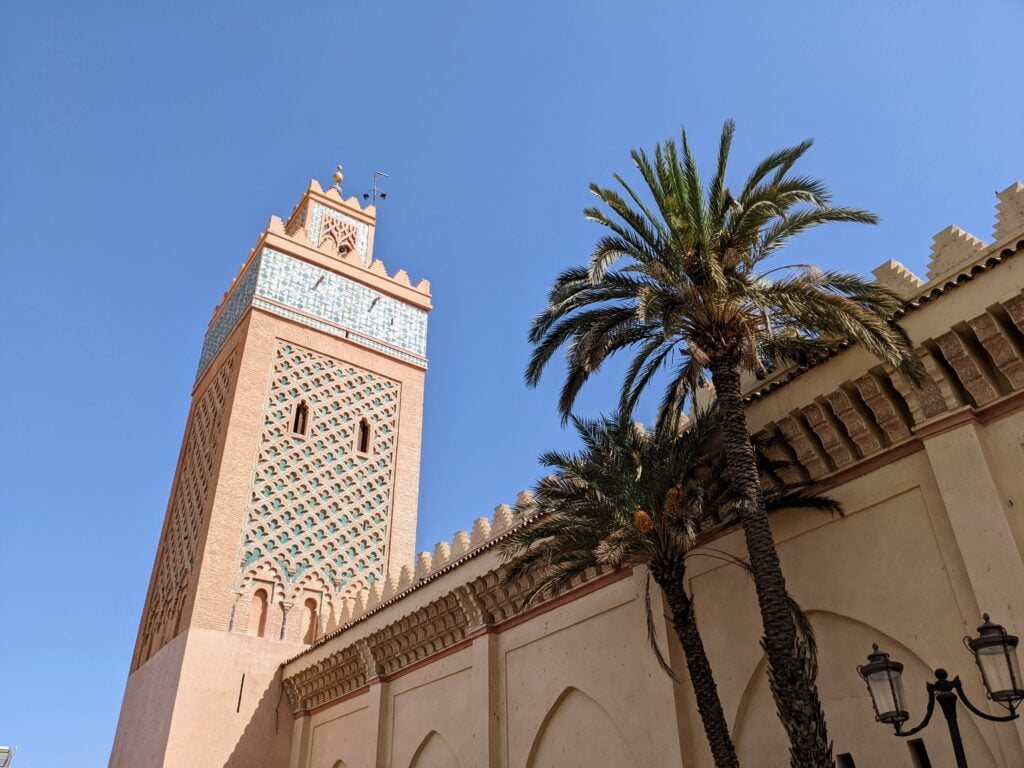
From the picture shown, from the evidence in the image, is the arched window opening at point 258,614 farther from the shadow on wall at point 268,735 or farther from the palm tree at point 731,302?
the palm tree at point 731,302

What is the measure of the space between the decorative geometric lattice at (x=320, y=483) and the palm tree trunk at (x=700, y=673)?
8.59m

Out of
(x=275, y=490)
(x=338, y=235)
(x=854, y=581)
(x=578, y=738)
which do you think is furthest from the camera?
(x=338, y=235)

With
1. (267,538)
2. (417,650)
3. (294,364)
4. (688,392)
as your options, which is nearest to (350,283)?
(294,364)

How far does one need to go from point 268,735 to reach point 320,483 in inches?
156

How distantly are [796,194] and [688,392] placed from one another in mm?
1814

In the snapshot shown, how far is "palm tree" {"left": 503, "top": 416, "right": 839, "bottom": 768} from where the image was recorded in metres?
6.52

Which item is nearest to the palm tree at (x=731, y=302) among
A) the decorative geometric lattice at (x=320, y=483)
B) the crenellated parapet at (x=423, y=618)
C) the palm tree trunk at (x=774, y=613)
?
the palm tree trunk at (x=774, y=613)

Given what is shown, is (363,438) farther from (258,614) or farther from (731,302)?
(731,302)

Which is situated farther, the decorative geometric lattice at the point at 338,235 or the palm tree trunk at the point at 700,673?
the decorative geometric lattice at the point at 338,235

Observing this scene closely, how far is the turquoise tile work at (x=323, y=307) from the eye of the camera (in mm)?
16156

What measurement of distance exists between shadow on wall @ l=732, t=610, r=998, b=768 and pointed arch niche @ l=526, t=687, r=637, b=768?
137cm

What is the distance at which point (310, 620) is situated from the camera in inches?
545

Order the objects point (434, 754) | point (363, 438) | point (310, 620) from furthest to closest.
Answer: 1. point (363, 438)
2. point (310, 620)
3. point (434, 754)

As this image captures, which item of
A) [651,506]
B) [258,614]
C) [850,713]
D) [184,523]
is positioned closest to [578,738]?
[651,506]
